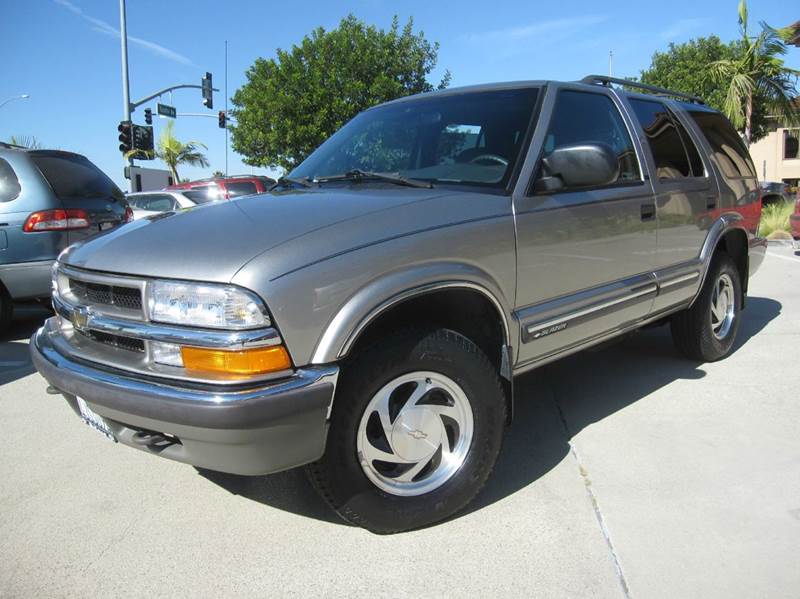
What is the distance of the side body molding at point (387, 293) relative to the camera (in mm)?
2049

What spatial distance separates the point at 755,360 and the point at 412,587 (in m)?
3.57

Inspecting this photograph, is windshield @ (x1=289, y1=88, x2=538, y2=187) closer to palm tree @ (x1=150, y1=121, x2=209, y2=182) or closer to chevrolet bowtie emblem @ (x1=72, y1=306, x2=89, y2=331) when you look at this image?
chevrolet bowtie emblem @ (x1=72, y1=306, x2=89, y2=331)

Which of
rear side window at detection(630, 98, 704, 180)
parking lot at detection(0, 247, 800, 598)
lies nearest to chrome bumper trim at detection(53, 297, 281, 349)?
parking lot at detection(0, 247, 800, 598)

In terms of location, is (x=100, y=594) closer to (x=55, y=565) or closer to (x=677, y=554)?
(x=55, y=565)

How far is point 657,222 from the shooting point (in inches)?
140

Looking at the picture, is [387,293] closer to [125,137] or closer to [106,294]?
[106,294]

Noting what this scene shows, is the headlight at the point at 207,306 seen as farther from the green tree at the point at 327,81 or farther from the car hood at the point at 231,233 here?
the green tree at the point at 327,81

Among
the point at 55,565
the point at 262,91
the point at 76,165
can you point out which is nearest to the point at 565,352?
the point at 55,565

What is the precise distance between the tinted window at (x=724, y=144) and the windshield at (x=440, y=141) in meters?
2.02

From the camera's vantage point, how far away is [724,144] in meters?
4.64

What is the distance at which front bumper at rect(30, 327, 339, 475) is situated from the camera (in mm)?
1934

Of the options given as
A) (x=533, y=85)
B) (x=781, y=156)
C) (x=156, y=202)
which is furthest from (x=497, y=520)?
(x=781, y=156)

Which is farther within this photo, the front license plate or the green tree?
the green tree

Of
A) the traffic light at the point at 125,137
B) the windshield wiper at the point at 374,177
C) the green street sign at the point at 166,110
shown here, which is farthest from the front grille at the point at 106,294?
the green street sign at the point at 166,110
